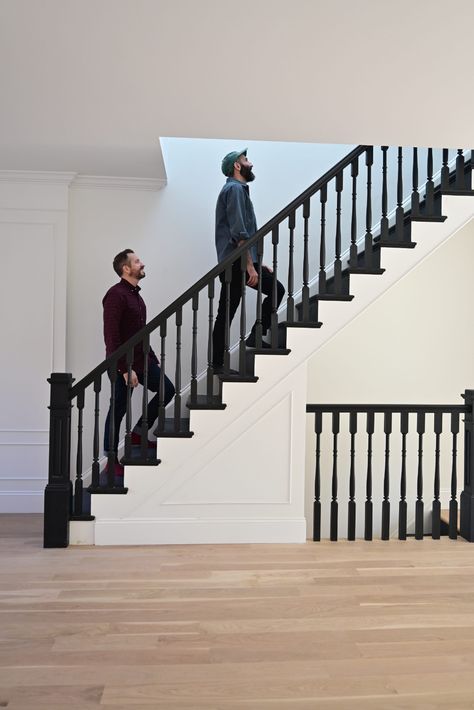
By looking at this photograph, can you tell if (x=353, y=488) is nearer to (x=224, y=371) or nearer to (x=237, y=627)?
(x=224, y=371)

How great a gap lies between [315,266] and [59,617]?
3.52 meters

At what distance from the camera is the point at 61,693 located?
2.16 m

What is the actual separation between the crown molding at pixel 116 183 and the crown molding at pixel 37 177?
0.09 metres

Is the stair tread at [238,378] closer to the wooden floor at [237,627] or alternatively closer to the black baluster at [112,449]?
the black baluster at [112,449]

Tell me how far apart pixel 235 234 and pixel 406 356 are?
228cm

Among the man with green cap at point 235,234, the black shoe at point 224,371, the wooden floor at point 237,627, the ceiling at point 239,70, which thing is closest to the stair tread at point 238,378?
the black shoe at point 224,371

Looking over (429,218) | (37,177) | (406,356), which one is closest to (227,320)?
(429,218)

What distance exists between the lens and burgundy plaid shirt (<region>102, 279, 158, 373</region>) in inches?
165

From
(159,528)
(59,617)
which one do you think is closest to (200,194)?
(159,528)

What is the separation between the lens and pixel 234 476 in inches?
157

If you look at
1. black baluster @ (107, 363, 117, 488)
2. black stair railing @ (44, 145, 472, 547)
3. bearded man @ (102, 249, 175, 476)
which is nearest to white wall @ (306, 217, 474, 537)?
black stair railing @ (44, 145, 472, 547)

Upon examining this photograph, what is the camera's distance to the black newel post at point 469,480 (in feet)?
13.5

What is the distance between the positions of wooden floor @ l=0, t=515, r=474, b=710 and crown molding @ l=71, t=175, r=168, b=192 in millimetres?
2770

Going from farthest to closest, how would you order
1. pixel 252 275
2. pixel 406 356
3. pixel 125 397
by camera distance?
pixel 406 356, pixel 125 397, pixel 252 275
